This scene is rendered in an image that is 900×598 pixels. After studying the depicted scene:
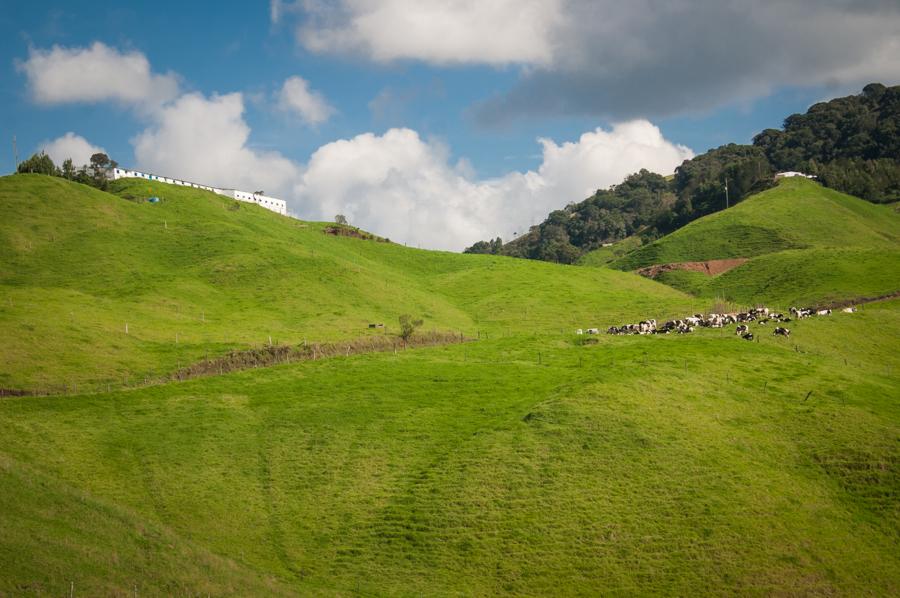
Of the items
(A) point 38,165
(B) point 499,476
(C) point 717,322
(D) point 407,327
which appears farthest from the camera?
(A) point 38,165

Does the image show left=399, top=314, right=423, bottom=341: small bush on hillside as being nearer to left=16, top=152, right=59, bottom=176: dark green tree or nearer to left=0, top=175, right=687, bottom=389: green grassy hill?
left=0, top=175, right=687, bottom=389: green grassy hill

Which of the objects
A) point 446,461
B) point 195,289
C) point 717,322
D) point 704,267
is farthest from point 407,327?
point 704,267

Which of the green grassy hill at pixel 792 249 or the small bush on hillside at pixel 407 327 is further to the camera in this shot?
the green grassy hill at pixel 792 249

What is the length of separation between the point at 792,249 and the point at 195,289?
380ft

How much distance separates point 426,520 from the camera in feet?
145

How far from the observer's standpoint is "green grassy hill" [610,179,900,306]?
119 metres

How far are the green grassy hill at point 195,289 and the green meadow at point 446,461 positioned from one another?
74cm

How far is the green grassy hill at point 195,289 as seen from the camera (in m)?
72.1

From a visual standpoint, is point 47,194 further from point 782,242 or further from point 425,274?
point 782,242

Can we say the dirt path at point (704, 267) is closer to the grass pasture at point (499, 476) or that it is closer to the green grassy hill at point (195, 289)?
the green grassy hill at point (195, 289)

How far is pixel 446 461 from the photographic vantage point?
1973 inches

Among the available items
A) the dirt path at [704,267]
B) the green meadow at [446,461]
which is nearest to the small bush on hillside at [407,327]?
the green meadow at [446,461]

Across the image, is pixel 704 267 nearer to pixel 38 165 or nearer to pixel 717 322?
pixel 717 322

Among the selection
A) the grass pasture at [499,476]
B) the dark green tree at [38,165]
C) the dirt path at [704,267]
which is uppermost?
the dark green tree at [38,165]
